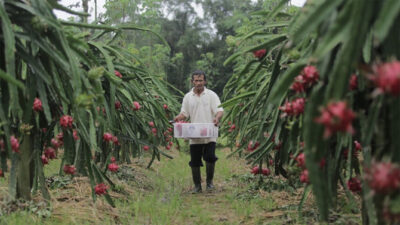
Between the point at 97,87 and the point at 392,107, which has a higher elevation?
the point at 97,87

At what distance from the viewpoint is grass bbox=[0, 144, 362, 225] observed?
118 inches

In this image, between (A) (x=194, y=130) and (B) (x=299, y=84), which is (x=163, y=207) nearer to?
(A) (x=194, y=130)

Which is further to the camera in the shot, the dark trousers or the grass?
the dark trousers

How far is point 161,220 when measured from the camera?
131 inches

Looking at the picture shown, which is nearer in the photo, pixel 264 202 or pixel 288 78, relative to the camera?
pixel 288 78

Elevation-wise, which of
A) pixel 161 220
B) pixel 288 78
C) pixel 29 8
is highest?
pixel 29 8

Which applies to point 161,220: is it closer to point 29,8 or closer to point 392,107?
point 29,8

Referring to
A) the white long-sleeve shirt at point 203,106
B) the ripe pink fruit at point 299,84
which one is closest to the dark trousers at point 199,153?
the white long-sleeve shirt at point 203,106

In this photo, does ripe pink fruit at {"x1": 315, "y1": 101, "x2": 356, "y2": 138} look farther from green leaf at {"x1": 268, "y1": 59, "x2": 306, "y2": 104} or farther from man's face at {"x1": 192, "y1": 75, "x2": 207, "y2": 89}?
man's face at {"x1": 192, "y1": 75, "x2": 207, "y2": 89}

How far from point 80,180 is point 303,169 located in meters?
3.01

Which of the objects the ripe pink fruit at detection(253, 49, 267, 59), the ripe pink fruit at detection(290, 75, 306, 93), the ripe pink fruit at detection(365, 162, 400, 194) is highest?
the ripe pink fruit at detection(253, 49, 267, 59)

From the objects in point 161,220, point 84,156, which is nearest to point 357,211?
point 161,220

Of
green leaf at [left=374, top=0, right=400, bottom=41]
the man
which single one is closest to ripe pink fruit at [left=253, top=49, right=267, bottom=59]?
green leaf at [left=374, top=0, right=400, bottom=41]

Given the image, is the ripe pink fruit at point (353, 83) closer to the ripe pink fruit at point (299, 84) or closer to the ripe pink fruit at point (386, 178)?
the ripe pink fruit at point (299, 84)
